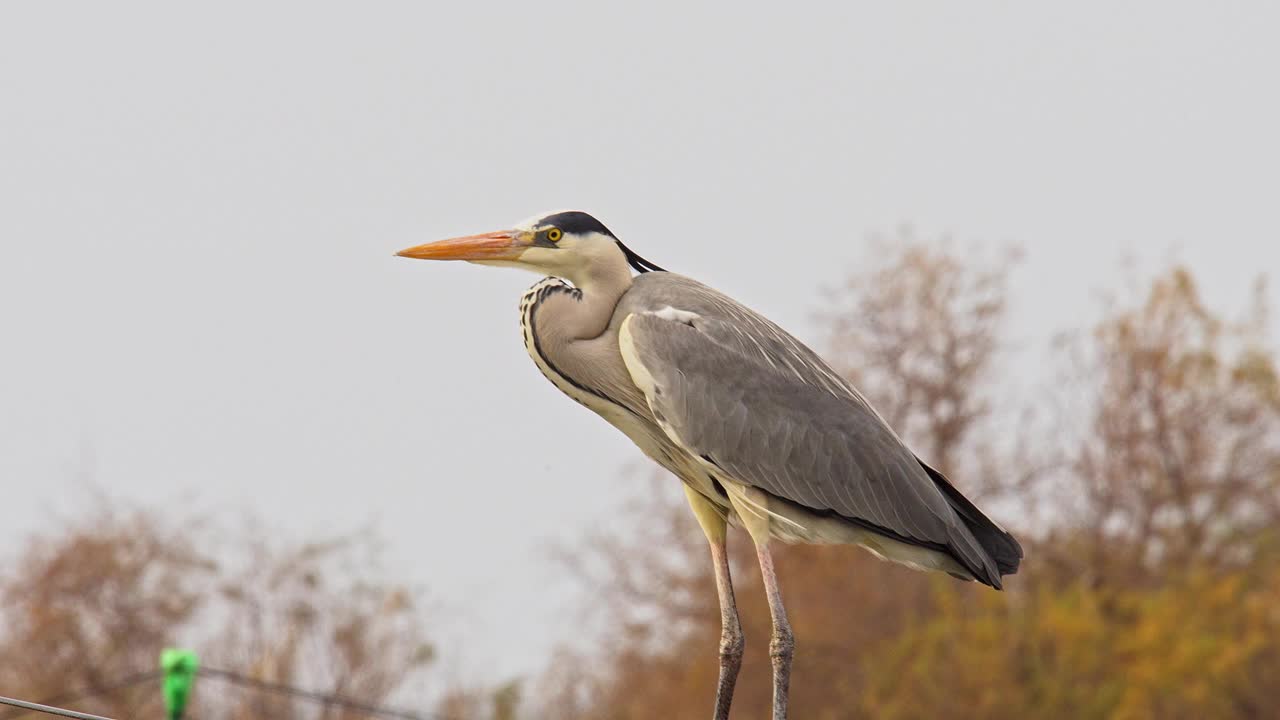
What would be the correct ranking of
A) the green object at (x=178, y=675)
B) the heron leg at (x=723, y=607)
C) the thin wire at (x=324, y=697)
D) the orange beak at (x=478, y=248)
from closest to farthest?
the orange beak at (x=478, y=248), the heron leg at (x=723, y=607), the thin wire at (x=324, y=697), the green object at (x=178, y=675)

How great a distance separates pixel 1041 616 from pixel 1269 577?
3390 millimetres

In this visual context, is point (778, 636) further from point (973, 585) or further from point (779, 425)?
point (973, 585)

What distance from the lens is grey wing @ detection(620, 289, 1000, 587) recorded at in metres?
4.64

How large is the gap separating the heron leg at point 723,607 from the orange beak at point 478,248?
99cm

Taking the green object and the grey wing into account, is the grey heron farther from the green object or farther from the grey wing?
the green object

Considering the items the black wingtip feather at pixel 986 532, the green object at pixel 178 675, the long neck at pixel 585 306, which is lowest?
the green object at pixel 178 675

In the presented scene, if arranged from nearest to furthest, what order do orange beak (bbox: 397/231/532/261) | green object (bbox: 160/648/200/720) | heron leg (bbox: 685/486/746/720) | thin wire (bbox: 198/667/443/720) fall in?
1. orange beak (bbox: 397/231/532/261)
2. heron leg (bbox: 685/486/746/720)
3. thin wire (bbox: 198/667/443/720)
4. green object (bbox: 160/648/200/720)

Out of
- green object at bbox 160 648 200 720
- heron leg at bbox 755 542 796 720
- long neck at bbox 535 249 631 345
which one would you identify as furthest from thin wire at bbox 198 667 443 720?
long neck at bbox 535 249 631 345

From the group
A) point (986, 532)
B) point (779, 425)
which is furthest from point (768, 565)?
point (986, 532)

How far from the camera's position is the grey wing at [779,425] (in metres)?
4.64

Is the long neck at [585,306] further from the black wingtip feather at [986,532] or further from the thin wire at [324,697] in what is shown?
the thin wire at [324,697]

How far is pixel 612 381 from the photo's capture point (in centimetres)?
474

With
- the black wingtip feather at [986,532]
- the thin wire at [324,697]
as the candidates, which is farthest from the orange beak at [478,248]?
the thin wire at [324,697]

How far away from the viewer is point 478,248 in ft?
15.3
